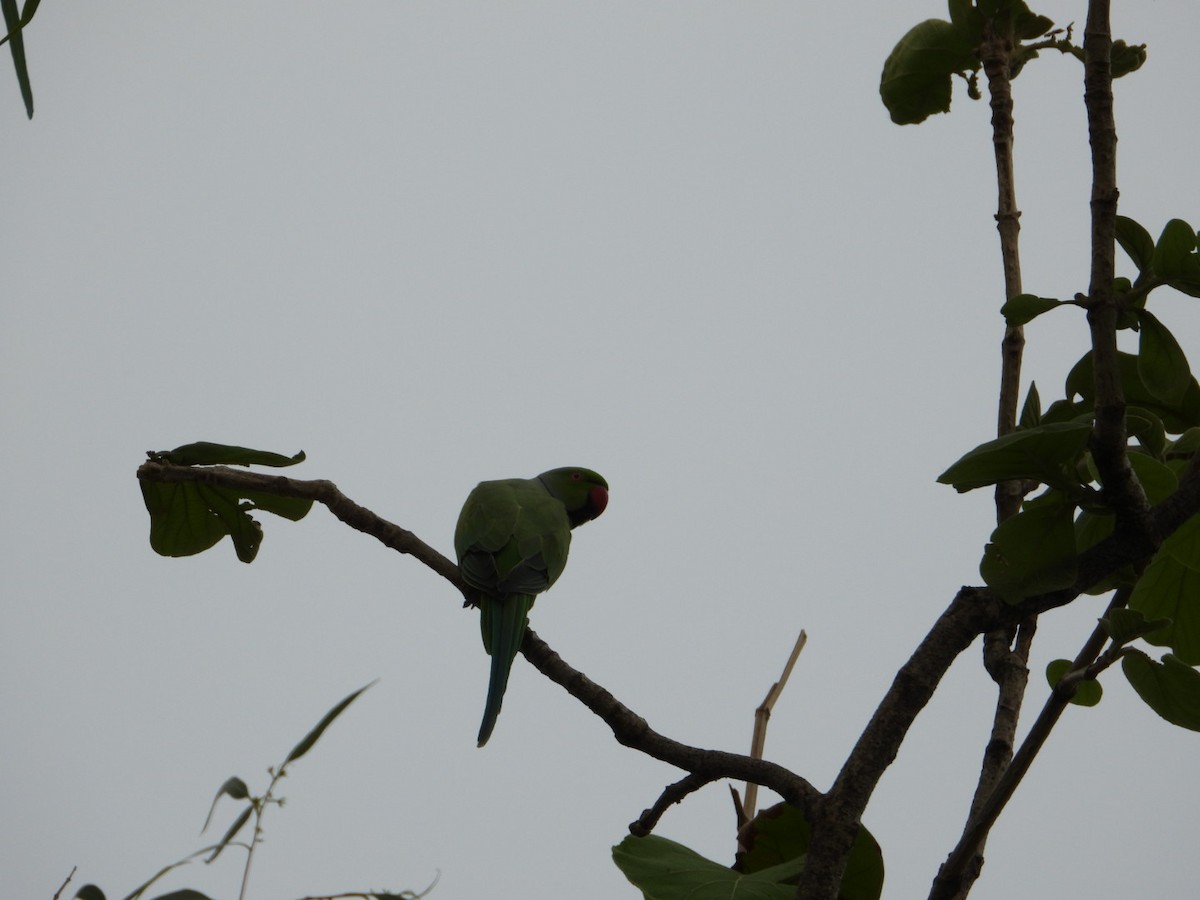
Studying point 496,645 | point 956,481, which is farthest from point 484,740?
point 956,481

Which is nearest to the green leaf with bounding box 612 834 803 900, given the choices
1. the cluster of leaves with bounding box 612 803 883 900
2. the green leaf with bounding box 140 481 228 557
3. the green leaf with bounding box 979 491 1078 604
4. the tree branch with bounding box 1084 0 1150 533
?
the cluster of leaves with bounding box 612 803 883 900

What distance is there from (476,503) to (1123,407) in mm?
1832

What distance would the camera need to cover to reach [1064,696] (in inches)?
33.3

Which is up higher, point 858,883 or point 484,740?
point 484,740

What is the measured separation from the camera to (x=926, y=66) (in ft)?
5.16

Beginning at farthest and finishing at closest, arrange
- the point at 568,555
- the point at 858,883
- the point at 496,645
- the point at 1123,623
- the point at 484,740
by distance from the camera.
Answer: the point at 568,555 < the point at 496,645 < the point at 484,740 < the point at 858,883 < the point at 1123,623

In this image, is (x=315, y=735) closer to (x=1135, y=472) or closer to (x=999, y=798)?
(x=999, y=798)

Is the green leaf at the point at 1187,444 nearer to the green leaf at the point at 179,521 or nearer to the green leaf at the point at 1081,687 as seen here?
the green leaf at the point at 1081,687

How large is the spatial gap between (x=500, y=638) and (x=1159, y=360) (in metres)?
1.24

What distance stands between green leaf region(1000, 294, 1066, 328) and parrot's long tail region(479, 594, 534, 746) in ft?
3.13

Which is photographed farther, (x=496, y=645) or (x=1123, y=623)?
(x=496, y=645)

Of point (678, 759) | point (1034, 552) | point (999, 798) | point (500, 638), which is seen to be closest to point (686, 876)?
point (678, 759)

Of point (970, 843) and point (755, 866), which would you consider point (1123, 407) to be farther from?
point (755, 866)

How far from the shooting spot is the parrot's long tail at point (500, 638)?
68.7 inches
